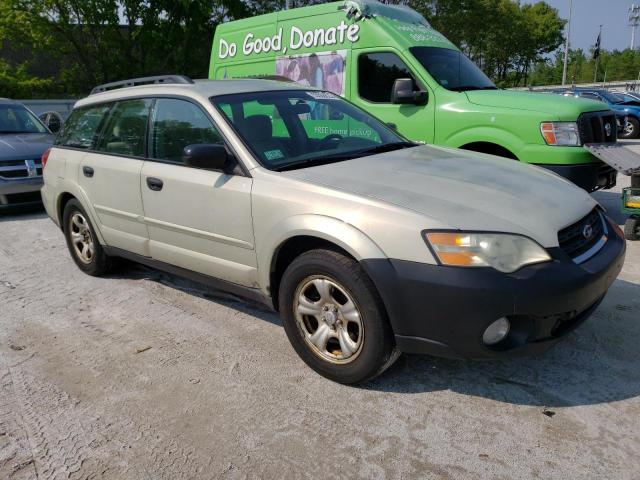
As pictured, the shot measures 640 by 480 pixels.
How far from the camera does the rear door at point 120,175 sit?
4051 mm

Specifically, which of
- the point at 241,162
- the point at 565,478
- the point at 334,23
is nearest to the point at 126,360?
the point at 241,162

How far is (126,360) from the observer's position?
3363mm

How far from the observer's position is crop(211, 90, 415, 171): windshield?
343 centimetres

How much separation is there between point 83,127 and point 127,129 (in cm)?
89

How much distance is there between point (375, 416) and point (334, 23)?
544 cm

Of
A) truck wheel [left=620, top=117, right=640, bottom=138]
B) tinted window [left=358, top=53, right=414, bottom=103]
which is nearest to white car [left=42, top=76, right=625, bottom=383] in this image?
tinted window [left=358, top=53, right=414, bottom=103]

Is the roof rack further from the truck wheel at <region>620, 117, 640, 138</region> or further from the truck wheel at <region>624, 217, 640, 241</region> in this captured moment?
the truck wheel at <region>620, 117, 640, 138</region>

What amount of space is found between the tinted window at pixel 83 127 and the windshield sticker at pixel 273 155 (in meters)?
1.93

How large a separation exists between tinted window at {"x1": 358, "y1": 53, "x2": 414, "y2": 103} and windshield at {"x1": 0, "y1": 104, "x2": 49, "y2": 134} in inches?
210

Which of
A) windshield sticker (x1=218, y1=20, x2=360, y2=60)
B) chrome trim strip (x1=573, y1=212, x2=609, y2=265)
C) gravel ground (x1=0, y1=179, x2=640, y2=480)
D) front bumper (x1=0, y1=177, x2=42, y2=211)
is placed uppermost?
windshield sticker (x1=218, y1=20, x2=360, y2=60)

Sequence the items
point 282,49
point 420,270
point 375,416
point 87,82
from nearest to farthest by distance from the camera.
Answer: point 420,270 < point 375,416 < point 282,49 < point 87,82

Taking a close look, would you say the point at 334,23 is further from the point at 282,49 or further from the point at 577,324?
the point at 577,324

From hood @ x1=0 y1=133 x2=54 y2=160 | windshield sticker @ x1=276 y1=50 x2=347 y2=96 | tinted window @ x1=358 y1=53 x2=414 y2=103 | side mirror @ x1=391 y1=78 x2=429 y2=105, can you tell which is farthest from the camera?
hood @ x1=0 y1=133 x2=54 y2=160

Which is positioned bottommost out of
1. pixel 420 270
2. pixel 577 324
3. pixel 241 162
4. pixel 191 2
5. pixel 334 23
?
pixel 577 324
